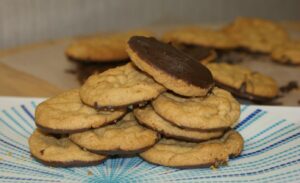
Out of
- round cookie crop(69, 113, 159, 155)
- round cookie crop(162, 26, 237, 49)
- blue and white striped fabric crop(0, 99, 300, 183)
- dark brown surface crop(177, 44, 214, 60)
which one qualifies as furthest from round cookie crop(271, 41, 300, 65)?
round cookie crop(69, 113, 159, 155)

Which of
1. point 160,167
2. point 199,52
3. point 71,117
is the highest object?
point 71,117

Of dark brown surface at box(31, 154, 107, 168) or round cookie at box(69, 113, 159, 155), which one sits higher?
round cookie at box(69, 113, 159, 155)

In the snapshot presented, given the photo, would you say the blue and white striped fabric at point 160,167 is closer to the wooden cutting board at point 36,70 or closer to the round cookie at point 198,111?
the round cookie at point 198,111

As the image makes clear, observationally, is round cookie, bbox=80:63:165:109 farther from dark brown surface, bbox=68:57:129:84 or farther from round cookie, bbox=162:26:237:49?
round cookie, bbox=162:26:237:49

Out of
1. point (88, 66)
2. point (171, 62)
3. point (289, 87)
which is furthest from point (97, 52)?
point (171, 62)

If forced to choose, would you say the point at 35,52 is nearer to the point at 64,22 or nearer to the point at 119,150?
the point at 64,22

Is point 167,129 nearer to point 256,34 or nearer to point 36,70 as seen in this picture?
point 36,70
